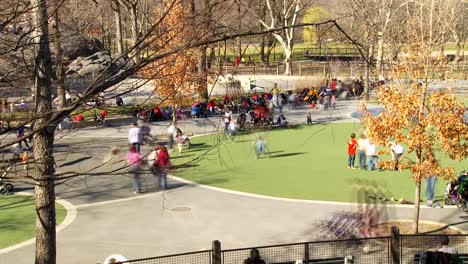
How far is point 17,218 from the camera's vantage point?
1603cm

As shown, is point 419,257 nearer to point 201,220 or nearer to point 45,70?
point 201,220

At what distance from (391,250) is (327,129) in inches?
729

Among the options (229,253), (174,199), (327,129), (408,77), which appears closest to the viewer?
(229,253)

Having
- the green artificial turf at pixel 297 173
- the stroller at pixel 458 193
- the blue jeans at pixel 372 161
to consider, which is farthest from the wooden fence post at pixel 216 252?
the blue jeans at pixel 372 161

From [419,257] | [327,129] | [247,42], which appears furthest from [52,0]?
[327,129]

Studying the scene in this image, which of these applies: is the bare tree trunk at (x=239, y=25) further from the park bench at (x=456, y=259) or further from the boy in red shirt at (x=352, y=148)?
the boy in red shirt at (x=352, y=148)

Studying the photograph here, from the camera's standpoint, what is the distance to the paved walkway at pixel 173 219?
1380 centimetres

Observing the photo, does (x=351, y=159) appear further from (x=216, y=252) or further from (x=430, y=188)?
(x=216, y=252)

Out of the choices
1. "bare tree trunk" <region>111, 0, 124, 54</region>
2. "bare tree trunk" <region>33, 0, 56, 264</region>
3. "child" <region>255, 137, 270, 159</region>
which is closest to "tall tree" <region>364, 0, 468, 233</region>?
"bare tree trunk" <region>111, 0, 124, 54</region>

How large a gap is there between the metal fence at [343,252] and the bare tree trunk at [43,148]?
10.8 ft

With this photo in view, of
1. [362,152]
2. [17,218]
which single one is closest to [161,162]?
[17,218]

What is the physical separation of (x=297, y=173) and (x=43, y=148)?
13.9 m

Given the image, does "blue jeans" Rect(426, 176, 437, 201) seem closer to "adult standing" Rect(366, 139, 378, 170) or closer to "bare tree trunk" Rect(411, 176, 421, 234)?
"bare tree trunk" Rect(411, 176, 421, 234)

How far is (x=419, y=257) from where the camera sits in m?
11.7
